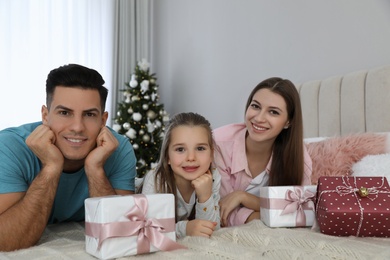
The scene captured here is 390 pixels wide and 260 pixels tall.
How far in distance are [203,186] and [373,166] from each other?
0.89 metres

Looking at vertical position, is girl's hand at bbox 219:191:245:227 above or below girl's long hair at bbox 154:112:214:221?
below

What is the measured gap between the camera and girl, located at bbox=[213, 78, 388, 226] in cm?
212

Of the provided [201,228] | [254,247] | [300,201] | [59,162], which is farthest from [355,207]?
[59,162]

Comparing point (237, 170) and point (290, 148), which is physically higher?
point (290, 148)

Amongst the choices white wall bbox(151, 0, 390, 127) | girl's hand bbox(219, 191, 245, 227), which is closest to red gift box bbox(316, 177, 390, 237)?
girl's hand bbox(219, 191, 245, 227)

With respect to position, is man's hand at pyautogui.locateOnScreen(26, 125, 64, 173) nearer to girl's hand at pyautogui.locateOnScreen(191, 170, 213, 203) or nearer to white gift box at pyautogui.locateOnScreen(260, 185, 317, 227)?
girl's hand at pyautogui.locateOnScreen(191, 170, 213, 203)

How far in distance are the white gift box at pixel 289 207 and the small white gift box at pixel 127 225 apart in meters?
0.51

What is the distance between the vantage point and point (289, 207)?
1654mm

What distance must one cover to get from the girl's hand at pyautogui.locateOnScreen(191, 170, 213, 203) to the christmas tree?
→ 2.96 meters

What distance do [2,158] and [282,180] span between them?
1348 mm

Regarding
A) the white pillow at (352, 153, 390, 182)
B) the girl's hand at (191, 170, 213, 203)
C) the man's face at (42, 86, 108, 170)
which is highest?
the man's face at (42, 86, 108, 170)

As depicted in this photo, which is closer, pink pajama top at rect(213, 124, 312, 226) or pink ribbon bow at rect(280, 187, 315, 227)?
pink ribbon bow at rect(280, 187, 315, 227)

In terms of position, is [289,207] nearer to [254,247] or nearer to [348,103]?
[254,247]

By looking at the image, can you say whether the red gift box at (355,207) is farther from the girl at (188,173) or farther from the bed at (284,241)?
the girl at (188,173)
